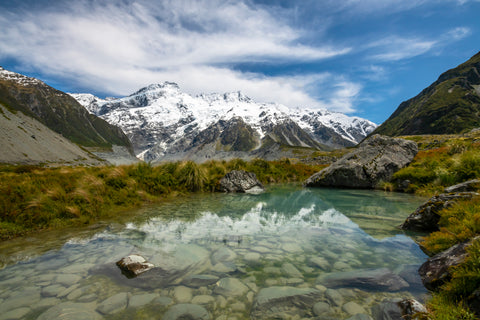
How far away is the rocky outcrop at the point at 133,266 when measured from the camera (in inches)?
159

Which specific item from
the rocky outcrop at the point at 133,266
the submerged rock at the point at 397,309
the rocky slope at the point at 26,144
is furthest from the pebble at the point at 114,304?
the rocky slope at the point at 26,144

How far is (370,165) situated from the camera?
1706 cm

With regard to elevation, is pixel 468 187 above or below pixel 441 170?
below

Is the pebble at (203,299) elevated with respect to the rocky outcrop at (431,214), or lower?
lower

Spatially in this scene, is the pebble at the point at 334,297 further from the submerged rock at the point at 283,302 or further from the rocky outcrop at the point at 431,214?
the rocky outcrop at the point at 431,214

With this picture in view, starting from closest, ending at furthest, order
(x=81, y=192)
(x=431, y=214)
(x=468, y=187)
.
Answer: (x=431, y=214) → (x=468, y=187) → (x=81, y=192)

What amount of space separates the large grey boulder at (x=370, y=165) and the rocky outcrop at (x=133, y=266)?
16.5 metres

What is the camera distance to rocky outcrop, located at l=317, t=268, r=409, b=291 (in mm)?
3531

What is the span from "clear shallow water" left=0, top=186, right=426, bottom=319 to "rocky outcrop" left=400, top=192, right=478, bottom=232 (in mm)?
535

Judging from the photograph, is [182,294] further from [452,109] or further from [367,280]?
[452,109]

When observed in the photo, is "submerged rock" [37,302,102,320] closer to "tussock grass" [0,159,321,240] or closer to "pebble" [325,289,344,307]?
"pebble" [325,289,344,307]

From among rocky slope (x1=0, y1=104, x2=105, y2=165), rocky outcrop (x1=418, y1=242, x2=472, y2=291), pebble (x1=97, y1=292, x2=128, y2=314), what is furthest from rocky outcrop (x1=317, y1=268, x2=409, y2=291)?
rocky slope (x1=0, y1=104, x2=105, y2=165)

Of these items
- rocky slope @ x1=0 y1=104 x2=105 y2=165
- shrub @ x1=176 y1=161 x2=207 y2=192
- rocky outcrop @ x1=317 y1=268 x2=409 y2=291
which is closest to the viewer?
rocky outcrop @ x1=317 y1=268 x2=409 y2=291

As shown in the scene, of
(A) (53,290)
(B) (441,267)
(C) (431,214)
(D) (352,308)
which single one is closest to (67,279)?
(A) (53,290)
